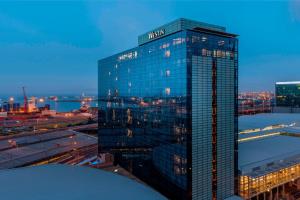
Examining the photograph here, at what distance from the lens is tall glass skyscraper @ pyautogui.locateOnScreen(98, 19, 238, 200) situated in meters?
35.0

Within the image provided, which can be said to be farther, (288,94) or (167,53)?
(288,94)

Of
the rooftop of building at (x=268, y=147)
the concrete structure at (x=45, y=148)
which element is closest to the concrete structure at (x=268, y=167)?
the rooftop of building at (x=268, y=147)

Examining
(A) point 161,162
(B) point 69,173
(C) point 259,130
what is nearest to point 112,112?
(A) point 161,162

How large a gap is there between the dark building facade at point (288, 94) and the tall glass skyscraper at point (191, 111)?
12186 cm

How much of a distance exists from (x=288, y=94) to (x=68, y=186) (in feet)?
495

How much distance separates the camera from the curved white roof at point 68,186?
19.2m

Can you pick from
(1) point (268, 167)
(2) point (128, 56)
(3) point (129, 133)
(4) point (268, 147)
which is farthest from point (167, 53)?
(4) point (268, 147)

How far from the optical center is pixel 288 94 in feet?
465

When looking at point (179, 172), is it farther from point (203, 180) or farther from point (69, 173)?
point (69, 173)

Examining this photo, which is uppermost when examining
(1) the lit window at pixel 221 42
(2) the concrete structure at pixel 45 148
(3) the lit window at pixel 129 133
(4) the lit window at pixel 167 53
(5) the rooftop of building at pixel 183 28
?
(5) the rooftop of building at pixel 183 28

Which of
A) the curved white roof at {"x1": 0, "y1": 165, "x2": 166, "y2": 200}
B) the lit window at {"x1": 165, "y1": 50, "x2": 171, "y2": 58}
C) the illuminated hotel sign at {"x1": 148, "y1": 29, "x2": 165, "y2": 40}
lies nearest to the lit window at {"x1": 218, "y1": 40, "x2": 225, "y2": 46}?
the lit window at {"x1": 165, "y1": 50, "x2": 171, "y2": 58}

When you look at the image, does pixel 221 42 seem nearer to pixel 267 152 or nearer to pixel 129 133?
pixel 267 152

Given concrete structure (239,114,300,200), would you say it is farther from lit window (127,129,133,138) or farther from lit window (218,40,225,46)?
lit window (127,129,133,138)

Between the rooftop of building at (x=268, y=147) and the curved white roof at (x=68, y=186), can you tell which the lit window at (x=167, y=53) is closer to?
the curved white roof at (x=68, y=186)
